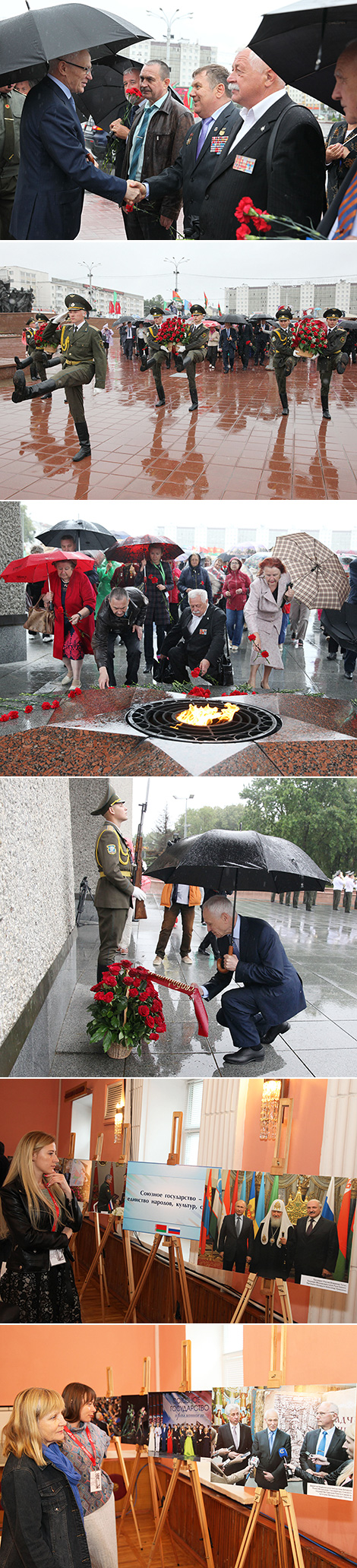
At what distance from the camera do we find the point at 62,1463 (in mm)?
6285

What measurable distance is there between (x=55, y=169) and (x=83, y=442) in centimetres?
137

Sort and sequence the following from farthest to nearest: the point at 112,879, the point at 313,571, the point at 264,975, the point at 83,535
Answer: the point at 264,975, the point at 112,879, the point at 313,571, the point at 83,535

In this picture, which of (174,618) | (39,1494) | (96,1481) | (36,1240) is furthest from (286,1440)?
(174,618)

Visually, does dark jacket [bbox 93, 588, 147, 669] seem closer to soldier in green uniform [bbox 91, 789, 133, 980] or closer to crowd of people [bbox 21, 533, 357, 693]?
crowd of people [bbox 21, 533, 357, 693]

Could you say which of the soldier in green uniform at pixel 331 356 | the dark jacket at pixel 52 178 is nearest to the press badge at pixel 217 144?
the dark jacket at pixel 52 178

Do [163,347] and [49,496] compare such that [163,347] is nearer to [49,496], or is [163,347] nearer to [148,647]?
[49,496]

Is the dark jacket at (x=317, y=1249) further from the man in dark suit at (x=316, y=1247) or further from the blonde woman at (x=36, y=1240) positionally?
the blonde woman at (x=36, y=1240)

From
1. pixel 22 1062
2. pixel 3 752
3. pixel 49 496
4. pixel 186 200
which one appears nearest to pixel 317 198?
pixel 186 200

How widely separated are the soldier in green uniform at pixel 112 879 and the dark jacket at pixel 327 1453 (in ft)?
9.68

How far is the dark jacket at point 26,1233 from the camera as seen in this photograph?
7.23 meters

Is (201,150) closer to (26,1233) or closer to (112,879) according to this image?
(112,879)

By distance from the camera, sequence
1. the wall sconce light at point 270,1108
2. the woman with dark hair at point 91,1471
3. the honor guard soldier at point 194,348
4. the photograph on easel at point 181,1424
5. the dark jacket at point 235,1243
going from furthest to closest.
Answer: the wall sconce light at point 270,1108
the dark jacket at point 235,1243
the photograph on easel at point 181,1424
the woman with dark hair at point 91,1471
the honor guard soldier at point 194,348

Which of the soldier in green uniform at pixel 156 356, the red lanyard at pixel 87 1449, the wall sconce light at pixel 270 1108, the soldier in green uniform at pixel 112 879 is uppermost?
the soldier in green uniform at pixel 156 356

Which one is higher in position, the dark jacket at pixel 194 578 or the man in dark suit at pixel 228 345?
the man in dark suit at pixel 228 345
